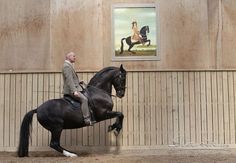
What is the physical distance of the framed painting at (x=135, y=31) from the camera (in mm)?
11055

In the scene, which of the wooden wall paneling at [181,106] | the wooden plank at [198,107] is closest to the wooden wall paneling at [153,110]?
the wooden wall paneling at [181,106]

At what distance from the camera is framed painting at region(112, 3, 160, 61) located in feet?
36.3

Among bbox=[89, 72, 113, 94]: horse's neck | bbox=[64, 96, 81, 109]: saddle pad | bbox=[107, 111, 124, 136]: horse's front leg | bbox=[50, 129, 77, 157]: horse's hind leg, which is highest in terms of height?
bbox=[89, 72, 113, 94]: horse's neck

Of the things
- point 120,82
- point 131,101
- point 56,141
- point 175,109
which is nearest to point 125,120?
point 131,101

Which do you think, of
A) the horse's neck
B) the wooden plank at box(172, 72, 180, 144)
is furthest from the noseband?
the wooden plank at box(172, 72, 180, 144)

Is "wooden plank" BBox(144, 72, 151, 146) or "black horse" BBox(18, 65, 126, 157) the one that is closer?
"black horse" BBox(18, 65, 126, 157)

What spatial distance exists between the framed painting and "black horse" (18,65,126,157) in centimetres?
139

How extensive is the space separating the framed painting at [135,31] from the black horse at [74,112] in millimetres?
1390

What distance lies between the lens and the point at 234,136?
10.7 metres

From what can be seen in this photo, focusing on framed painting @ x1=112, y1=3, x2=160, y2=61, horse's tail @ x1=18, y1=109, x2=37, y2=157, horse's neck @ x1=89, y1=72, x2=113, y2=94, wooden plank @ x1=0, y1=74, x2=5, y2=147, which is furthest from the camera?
framed painting @ x1=112, y1=3, x2=160, y2=61

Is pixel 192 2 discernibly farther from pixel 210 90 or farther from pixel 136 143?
pixel 136 143

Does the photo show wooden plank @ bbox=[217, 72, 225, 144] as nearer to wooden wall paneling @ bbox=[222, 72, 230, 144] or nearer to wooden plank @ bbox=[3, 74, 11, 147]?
wooden wall paneling @ bbox=[222, 72, 230, 144]

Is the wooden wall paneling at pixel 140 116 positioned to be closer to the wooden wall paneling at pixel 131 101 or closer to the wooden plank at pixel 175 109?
the wooden wall paneling at pixel 131 101

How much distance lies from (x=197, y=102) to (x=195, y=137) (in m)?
0.82
